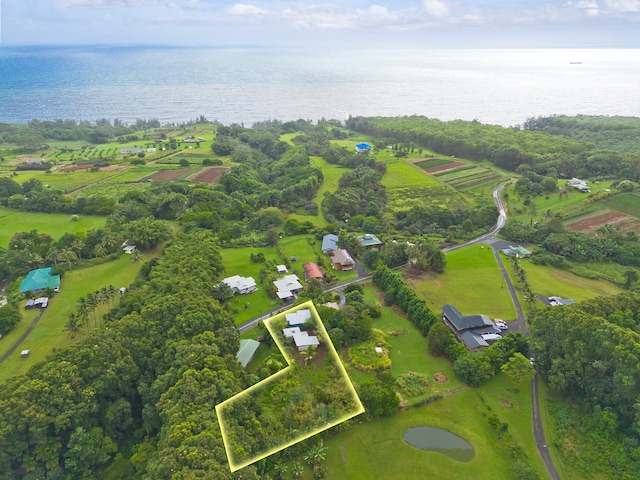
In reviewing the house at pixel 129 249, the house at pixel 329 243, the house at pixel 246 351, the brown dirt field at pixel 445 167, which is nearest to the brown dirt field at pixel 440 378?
the house at pixel 246 351

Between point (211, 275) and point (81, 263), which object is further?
point (81, 263)

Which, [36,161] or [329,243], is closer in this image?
[329,243]

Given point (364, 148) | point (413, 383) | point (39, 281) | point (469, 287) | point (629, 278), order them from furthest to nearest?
point (364, 148) → point (469, 287) → point (629, 278) → point (39, 281) → point (413, 383)

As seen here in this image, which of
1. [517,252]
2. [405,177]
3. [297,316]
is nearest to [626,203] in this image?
[517,252]

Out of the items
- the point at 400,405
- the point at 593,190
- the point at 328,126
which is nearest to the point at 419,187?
the point at 593,190

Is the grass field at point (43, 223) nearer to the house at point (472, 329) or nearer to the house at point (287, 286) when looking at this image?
the house at point (287, 286)

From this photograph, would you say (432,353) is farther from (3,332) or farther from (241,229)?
(3,332)

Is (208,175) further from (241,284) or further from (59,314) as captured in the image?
(59,314)
